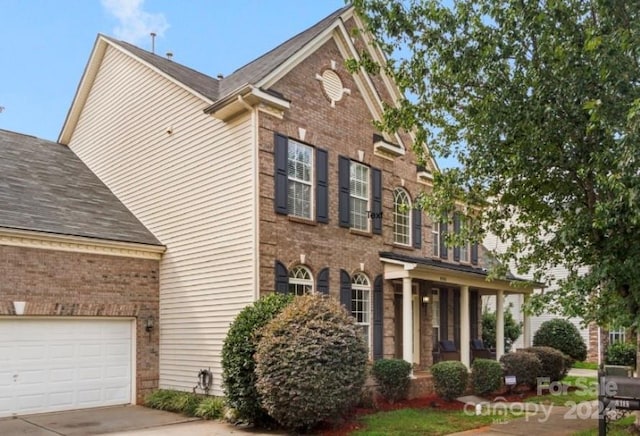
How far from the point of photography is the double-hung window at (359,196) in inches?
571

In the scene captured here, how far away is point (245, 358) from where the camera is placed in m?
10.4

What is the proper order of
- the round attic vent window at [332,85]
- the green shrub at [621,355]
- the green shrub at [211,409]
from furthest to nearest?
the green shrub at [621,355]
the round attic vent window at [332,85]
the green shrub at [211,409]

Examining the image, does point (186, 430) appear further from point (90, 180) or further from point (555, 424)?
point (90, 180)

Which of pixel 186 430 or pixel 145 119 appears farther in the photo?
pixel 145 119

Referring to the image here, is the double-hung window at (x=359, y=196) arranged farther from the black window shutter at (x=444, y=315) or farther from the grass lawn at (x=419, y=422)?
the black window shutter at (x=444, y=315)

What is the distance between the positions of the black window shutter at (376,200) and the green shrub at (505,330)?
11.1m

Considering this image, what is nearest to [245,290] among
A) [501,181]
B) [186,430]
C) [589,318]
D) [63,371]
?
[186,430]

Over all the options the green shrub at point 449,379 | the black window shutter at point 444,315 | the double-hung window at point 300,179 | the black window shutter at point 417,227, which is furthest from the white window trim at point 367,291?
the black window shutter at point 444,315

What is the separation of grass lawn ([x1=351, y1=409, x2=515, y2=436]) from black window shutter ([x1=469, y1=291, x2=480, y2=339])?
8357 millimetres

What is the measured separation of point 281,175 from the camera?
12.5 meters

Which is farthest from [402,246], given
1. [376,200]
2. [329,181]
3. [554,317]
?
[554,317]

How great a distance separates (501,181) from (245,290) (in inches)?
213

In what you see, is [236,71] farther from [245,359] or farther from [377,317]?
[245,359]

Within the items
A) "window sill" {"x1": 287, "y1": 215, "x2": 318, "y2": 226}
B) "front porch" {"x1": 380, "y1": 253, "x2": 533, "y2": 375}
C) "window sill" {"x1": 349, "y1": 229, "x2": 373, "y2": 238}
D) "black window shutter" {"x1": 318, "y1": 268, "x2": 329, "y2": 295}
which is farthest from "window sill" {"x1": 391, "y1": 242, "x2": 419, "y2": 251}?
"window sill" {"x1": 287, "y1": 215, "x2": 318, "y2": 226}
